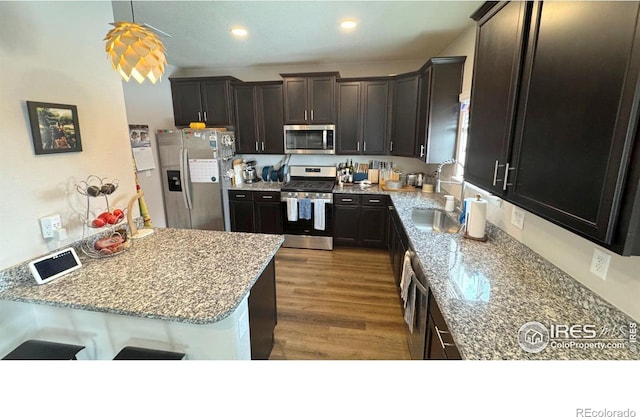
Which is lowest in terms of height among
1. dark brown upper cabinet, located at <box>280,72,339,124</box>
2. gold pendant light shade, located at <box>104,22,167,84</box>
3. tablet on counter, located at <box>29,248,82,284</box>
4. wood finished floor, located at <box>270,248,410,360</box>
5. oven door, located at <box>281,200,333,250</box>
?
wood finished floor, located at <box>270,248,410,360</box>

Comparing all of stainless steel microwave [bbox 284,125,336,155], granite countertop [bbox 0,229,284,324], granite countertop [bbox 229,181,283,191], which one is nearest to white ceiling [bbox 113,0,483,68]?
stainless steel microwave [bbox 284,125,336,155]

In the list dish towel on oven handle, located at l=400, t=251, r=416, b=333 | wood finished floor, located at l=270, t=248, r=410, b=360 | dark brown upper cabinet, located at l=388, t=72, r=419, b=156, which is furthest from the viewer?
dark brown upper cabinet, located at l=388, t=72, r=419, b=156

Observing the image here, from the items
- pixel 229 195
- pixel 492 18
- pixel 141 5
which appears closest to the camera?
pixel 492 18

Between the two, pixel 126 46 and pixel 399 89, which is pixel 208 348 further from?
pixel 399 89

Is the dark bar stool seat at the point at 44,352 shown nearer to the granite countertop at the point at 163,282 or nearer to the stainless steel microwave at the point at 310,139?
the granite countertop at the point at 163,282

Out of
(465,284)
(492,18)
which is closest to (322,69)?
(492,18)

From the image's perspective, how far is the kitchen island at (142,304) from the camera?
1261 millimetres

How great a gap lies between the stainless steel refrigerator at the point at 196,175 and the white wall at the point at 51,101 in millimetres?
1727

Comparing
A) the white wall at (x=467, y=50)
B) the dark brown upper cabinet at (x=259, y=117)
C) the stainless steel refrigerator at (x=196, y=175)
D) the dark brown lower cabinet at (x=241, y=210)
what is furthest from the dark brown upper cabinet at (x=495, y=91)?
the stainless steel refrigerator at (x=196, y=175)

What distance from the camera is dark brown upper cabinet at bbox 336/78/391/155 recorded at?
3873 millimetres

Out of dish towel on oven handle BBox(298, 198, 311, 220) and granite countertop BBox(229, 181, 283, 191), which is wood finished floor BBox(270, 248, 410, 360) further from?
granite countertop BBox(229, 181, 283, 191)

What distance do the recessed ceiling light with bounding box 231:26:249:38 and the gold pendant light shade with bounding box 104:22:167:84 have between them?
1.73m

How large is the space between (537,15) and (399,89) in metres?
2.73
